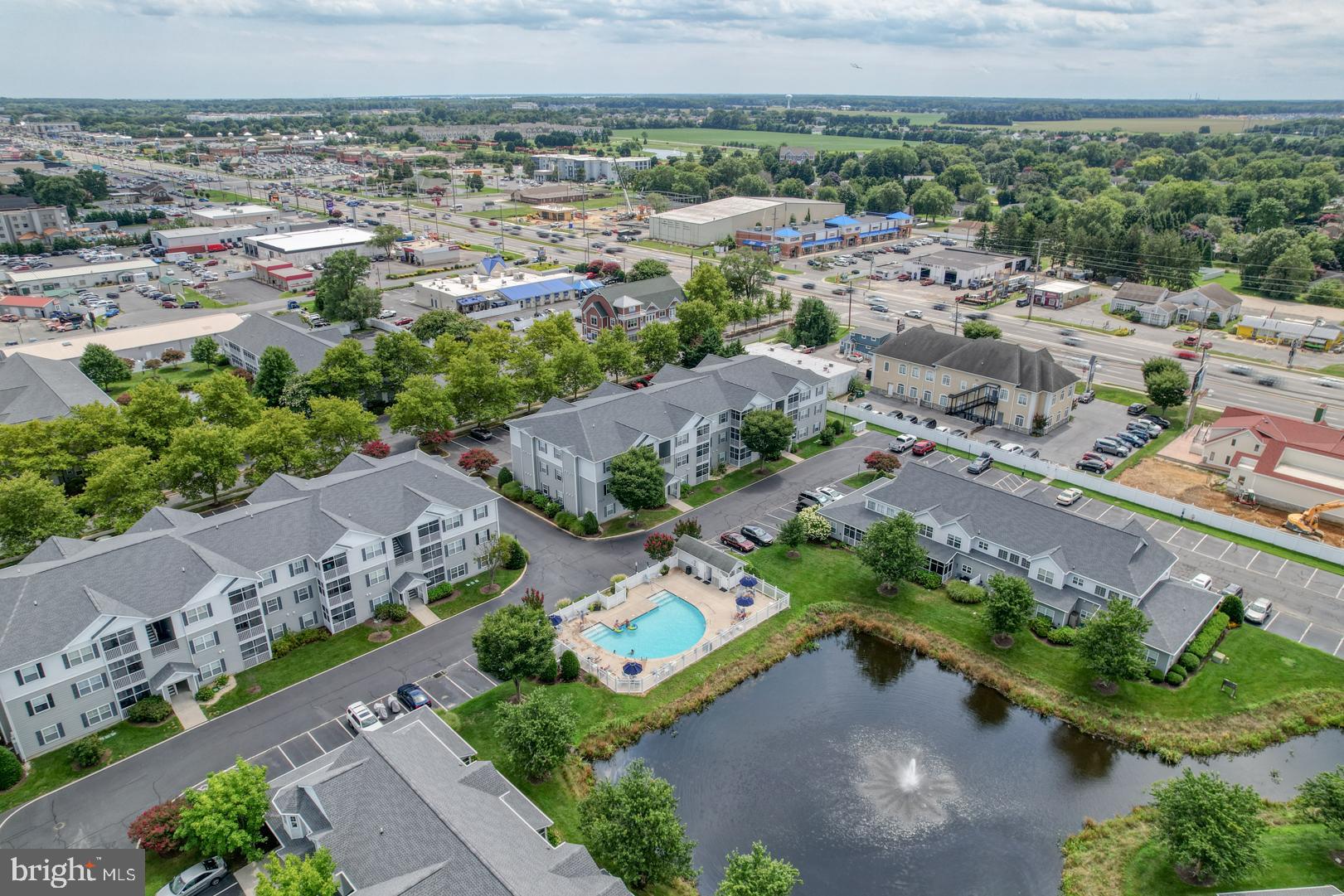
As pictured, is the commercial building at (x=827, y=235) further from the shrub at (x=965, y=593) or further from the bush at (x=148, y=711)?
the bush at (x=148, y=711)

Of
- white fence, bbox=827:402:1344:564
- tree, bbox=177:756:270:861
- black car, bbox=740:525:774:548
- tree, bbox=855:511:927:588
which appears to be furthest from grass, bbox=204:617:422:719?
white fence, bbox=827:402:1344:564

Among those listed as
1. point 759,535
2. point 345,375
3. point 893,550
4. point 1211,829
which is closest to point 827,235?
point 345,375

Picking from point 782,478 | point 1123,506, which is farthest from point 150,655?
point 1123,506

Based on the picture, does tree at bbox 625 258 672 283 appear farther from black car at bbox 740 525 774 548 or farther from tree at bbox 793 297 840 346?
black car at bbox 740 525 774 548

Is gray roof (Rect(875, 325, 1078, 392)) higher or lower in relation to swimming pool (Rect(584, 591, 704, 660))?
higher

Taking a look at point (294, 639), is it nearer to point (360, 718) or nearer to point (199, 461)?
point (360, 718)

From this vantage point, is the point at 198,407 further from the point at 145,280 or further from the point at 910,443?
the point at 145,280

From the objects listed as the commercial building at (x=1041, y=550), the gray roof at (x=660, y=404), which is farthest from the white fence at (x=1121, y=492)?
the gray roof at (x=660, y=404)
